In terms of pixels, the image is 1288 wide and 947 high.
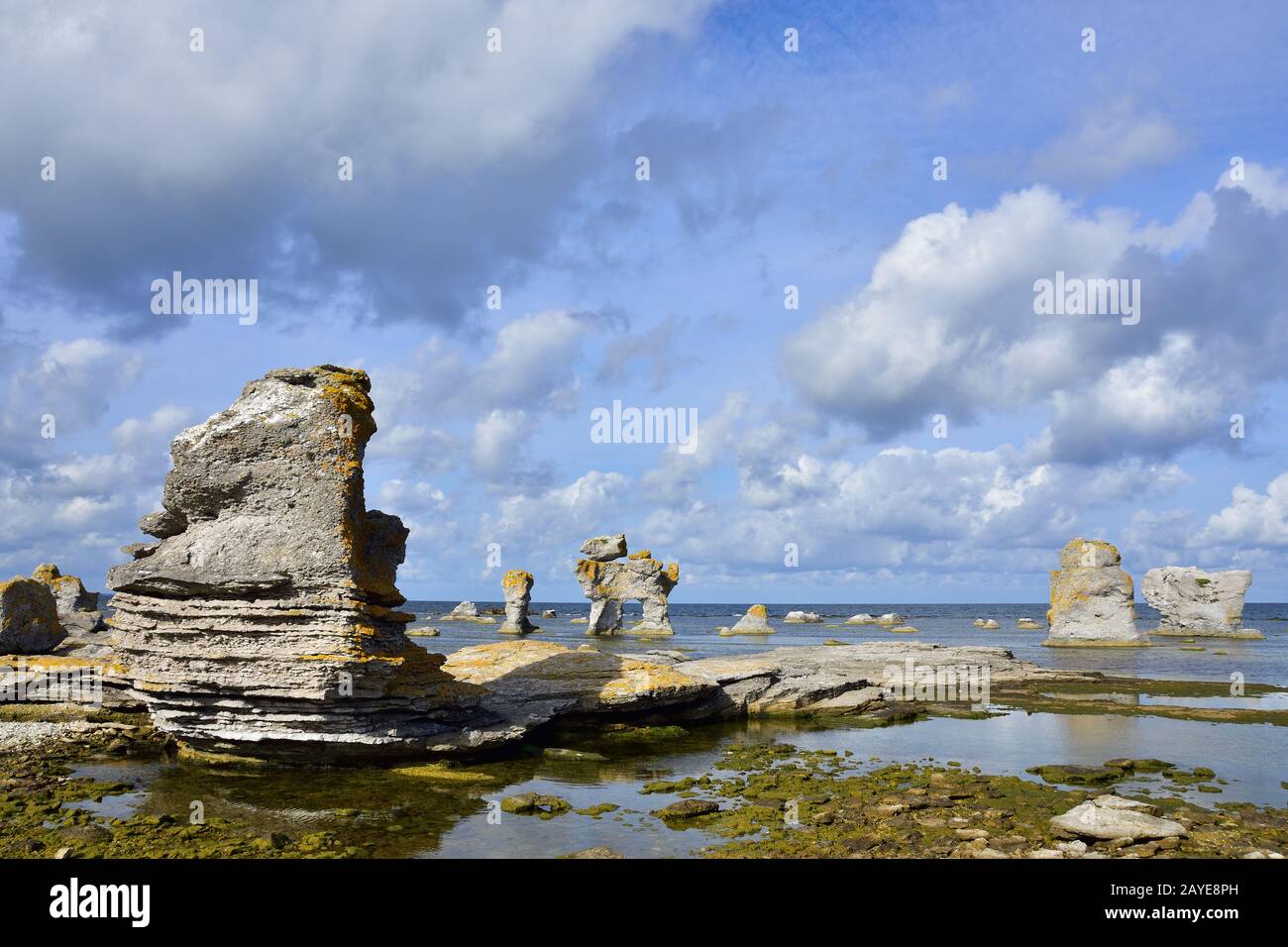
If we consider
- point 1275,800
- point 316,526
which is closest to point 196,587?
point 316,526

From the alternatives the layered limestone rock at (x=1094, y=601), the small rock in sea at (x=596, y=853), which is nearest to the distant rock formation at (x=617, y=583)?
the layered limestone rock at (x=1094, y=601)

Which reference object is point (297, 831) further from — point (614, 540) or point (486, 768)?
point (614, 540)

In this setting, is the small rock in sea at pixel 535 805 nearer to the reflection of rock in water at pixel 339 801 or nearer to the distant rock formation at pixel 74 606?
the reflection of rock in water at pixel 339 801

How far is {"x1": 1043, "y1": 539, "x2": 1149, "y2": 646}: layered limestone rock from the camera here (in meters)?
67.3

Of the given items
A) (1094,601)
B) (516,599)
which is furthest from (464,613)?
(1094,601)

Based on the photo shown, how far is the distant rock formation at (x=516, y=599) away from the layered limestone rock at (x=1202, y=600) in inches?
2676

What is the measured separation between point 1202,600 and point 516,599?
71.1m

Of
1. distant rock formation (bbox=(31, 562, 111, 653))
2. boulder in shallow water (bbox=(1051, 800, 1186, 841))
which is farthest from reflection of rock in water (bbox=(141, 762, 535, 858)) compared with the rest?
distant rock formation (bbox=(31, 562, 111, 653))

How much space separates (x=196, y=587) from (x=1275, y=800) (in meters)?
22.3

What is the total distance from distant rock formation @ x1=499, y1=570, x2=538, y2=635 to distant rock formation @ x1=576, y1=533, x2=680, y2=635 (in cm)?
634

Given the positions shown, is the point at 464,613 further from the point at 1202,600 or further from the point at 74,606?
the point at 1202,600

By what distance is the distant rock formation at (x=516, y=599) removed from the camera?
90250 mm

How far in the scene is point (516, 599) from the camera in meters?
90.2
